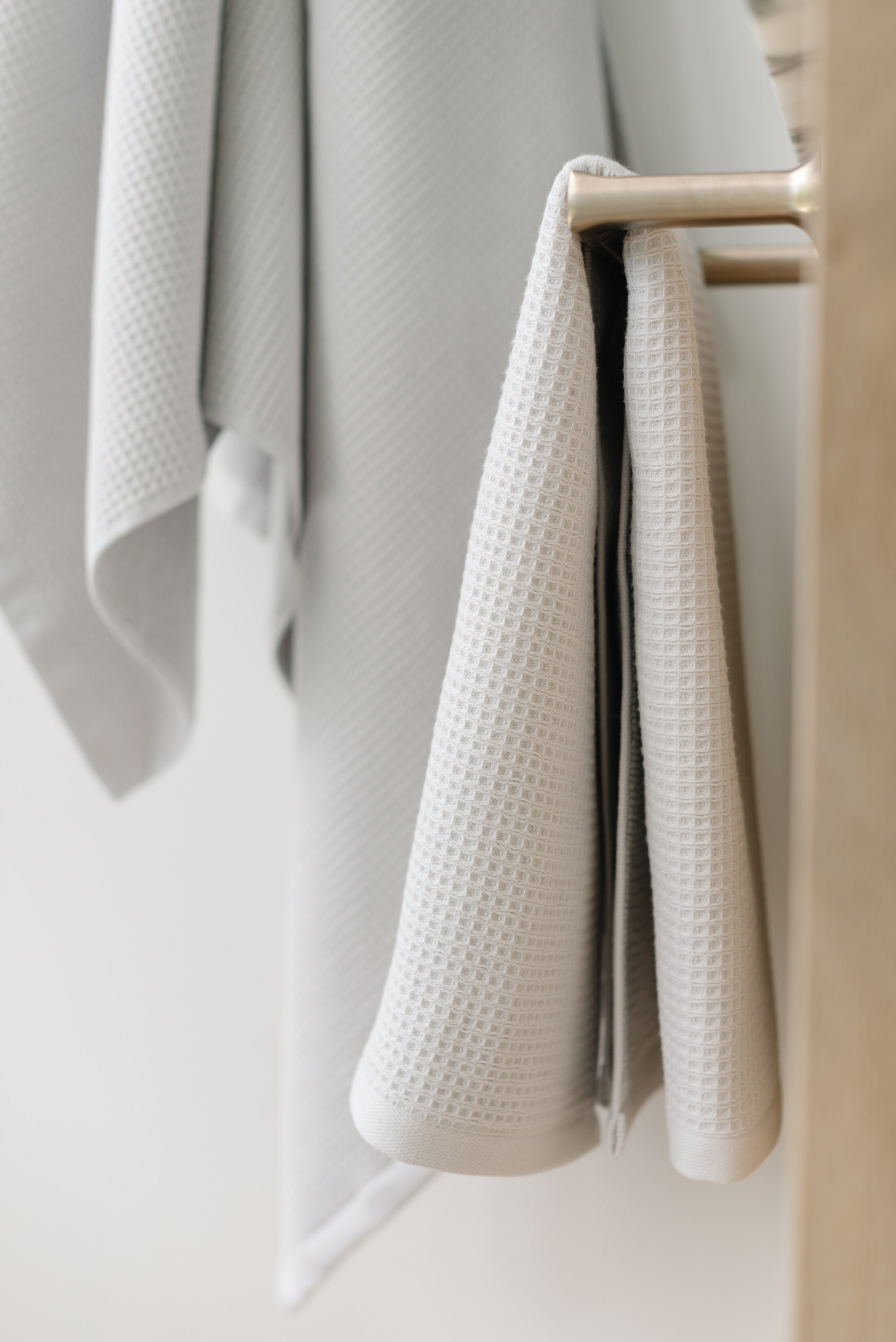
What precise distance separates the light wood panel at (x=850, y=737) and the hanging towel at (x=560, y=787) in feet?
0.39

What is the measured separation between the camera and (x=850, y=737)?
0.68ft

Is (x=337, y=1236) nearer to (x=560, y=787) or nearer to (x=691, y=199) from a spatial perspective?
(x=560, y=787)

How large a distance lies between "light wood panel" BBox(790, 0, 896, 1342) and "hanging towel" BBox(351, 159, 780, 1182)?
119 mm

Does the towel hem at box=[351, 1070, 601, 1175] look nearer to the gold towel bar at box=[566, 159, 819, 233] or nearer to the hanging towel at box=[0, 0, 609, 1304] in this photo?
the hanging towel at box=[0, 0, 609, 1304]

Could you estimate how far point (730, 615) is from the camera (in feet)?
1.46

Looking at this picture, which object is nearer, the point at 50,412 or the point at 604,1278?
the point at 50,412

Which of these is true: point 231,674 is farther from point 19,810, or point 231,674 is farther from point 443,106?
point 443,106

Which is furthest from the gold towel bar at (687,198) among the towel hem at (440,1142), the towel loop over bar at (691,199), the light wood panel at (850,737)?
the towel hem at (440,1142)

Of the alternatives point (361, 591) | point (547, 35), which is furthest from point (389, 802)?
point (547, 35)

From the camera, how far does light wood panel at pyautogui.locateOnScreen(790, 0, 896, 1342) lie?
201 mm

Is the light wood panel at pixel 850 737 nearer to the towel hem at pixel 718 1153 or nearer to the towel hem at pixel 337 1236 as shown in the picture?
the towel hem at pixel 718 1153

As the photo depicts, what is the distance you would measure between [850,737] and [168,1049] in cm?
68

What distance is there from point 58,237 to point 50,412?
0.08m

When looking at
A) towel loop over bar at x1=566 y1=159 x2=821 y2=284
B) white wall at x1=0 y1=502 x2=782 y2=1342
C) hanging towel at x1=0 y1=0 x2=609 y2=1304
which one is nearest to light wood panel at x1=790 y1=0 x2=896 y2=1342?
towel loop over bar at x1=566 y1=159 x2=821 y2=284
